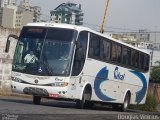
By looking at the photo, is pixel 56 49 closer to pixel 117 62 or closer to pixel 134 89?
pixel 117 62

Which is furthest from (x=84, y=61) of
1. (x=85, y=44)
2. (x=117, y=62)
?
(x=117, y=62)

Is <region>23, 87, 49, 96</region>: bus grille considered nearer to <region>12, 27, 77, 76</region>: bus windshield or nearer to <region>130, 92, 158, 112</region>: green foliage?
<region>12, 27, 77, 76</region>: bus windshield

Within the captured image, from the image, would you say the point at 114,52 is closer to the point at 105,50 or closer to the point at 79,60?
the point at 105,50

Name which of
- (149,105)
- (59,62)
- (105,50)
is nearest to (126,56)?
(105,50)

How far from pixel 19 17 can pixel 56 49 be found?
191 ft

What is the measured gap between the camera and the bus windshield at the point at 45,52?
67.3 feet

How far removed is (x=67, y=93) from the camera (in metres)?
20.6

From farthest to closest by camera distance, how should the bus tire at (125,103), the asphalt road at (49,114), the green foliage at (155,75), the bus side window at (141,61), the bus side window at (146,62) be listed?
1. the green foliage at (155,75)
2. the bus side window at (146,62)
3. the bus side window at (141,61)
4. the bus tire at (125,103)
5. the asphalt road at (49,114)

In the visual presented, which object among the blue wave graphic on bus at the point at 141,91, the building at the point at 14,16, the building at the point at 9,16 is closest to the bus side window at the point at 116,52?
the blue wave graphic on bus at the point at 141,91

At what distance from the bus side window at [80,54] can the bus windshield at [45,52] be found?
1.14ft

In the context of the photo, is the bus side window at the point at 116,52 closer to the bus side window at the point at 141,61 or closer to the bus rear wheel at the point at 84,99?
the bus rear wheel at the point at 84,99

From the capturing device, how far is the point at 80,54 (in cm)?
2108

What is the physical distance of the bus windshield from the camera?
807 inches

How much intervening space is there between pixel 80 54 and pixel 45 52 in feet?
4.90
